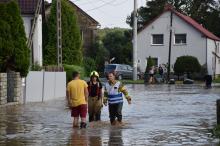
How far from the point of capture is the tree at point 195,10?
9519cm

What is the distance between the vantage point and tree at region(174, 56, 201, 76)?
7125 centimetres

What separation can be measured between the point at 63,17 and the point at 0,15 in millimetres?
27262

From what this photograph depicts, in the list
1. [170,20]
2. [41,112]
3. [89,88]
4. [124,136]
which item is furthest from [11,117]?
[170,20]

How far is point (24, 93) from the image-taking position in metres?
30.7

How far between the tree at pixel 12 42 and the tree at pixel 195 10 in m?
66.8

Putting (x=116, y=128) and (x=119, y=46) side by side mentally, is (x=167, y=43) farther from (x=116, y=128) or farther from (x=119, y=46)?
(x=116, y=128)

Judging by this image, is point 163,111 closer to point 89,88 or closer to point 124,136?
point 89,88

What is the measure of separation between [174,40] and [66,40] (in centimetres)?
2571

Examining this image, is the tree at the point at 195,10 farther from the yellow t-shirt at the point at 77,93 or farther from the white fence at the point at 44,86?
the yellow t-shirt at the point at 77,93

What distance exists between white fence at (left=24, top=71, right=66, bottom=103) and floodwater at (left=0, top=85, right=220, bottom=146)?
15.1ft

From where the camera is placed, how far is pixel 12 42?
29094mm

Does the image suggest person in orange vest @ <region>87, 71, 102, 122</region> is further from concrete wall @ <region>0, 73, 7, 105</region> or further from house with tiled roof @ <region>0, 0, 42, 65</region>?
house with tiled roof @ <region>0, 0, 42, 65</region>

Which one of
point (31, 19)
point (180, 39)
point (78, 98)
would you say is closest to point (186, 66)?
point (180, 39)

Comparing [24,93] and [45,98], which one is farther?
[45,98]
